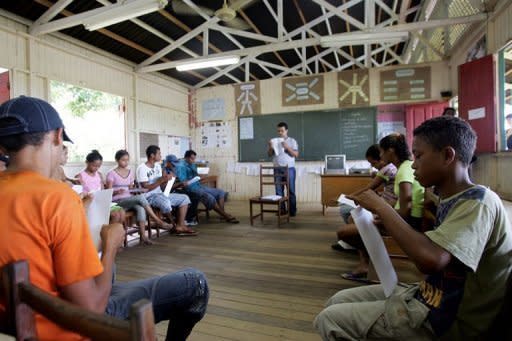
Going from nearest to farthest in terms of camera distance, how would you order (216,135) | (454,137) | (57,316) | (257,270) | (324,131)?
(57,316)
(454,137)
(257,270)
(324,131)
(216,135)

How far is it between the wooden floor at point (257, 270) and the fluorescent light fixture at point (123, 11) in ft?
9.14

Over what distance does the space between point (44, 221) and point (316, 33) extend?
596cm

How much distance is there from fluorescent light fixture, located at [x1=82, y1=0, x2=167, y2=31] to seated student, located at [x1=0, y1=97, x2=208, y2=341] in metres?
3.09

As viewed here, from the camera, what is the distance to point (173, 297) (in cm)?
105

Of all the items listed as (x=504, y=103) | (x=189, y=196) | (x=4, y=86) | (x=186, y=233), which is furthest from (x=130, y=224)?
(x=504, y=103)

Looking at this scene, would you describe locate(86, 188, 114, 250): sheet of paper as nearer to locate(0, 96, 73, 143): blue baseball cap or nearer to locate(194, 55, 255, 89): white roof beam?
locate(0, 96, 73, 143): blue baseball cap

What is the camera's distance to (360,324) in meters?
0.91

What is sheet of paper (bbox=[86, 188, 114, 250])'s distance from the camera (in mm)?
1062

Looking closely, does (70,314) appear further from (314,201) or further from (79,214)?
(314,201)

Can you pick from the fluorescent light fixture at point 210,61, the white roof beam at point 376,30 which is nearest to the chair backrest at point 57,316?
the white roof beam at point 376,30

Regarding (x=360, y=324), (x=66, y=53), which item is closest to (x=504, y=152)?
(x=360, y=324)

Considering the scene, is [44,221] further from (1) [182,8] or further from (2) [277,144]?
→ (2) [277,144]

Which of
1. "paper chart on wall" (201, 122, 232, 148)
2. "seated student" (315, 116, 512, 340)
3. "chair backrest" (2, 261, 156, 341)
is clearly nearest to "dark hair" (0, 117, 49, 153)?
"chair backrest" (2, 261, 156, 341)

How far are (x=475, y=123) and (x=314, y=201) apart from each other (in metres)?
3.26
